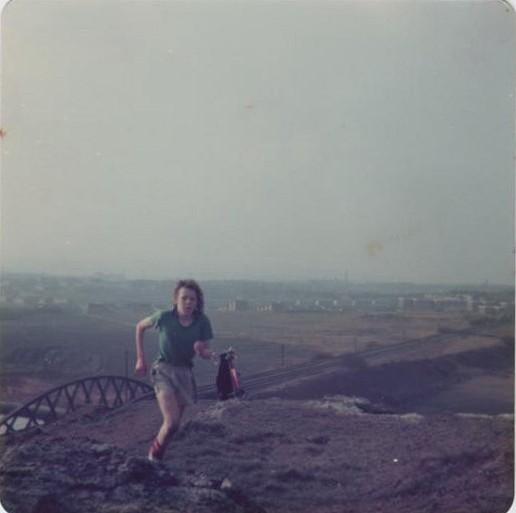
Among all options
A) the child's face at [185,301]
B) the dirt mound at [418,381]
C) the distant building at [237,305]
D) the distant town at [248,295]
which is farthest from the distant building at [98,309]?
the dirt mound at [418,381]

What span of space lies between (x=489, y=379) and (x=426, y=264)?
419 millimetres

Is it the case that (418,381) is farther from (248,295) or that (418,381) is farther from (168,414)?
(168,414)

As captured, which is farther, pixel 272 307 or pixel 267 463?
pixel 272 307

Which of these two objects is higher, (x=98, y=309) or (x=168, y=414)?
(x=98, y=309)

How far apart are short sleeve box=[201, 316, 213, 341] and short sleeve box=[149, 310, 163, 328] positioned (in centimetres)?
13

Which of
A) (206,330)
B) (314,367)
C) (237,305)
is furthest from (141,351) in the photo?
(314,367)

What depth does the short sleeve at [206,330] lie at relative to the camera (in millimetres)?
2383

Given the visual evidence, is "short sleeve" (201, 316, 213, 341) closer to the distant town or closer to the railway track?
the distant town

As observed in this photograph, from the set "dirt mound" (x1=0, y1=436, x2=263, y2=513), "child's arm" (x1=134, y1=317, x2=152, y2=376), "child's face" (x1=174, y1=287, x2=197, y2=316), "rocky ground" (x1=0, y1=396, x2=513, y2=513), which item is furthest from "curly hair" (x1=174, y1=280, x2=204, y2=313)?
"dirt mound" (x1=0, y1=436, x2=263, y2=513)

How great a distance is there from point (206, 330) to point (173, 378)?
182 millimetres

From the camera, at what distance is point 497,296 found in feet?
7.80

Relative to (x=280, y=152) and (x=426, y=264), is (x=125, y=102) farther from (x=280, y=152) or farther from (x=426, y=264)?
(x=426, y=264)

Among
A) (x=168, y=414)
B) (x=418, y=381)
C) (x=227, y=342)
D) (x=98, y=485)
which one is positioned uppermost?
(x=227, y=342)

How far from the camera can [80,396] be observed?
2.40 m
